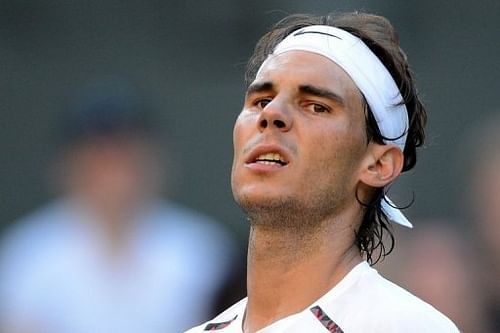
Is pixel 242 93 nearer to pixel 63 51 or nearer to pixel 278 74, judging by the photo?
pixel 63 51

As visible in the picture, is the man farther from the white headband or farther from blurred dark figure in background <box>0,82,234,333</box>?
blurred dark figure in background <box>0,82,234,333</box>

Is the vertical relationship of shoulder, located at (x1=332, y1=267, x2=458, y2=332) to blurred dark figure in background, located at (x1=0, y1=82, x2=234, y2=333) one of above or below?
below

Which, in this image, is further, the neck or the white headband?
the white headband

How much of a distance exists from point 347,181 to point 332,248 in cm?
20

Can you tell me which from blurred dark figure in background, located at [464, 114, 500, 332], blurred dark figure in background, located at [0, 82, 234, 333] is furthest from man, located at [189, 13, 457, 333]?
blurred dark figure in background, located at [464, 114, 500, 332]

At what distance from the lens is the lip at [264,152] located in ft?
12.9

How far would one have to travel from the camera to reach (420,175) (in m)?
6.87

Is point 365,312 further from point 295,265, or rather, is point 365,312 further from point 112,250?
point 112,250

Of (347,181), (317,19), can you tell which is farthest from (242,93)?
(347,181)

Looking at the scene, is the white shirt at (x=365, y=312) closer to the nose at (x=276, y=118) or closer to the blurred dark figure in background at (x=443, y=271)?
the nose at (x=276, y=118)

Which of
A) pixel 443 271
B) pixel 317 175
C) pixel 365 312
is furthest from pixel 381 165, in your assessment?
pixel 443 271

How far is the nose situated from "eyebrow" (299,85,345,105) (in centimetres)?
8

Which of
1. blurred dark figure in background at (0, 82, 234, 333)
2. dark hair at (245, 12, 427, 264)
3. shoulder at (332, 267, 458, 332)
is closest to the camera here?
shoulder at (332, 267, 458, 332)

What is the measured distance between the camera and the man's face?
12.9ft
